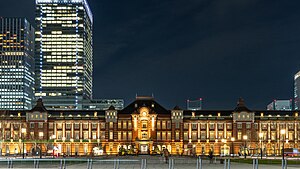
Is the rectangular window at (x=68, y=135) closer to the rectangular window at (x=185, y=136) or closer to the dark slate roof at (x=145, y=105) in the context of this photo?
the dark slate roof at (x=145, y=105)

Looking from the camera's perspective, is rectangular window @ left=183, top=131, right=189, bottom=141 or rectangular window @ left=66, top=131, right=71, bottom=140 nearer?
rectangular window @ left=66, top=131, right=71, bottom=140

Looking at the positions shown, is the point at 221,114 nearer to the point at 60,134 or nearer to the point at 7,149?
the point at 60,134

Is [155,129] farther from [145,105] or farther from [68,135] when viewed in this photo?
[68,135]

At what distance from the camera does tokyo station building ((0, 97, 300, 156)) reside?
463 ft

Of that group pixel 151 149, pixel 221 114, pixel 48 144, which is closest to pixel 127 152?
pixel 151 149

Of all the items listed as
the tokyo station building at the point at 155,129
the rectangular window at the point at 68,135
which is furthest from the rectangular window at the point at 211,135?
the rectangular window at the point at 68,135

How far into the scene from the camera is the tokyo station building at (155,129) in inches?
5556

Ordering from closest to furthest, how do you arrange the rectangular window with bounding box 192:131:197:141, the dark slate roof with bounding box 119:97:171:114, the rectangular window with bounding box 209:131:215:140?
the dark slate roof with bounding box 119:97:171:114 < the rectangular window with bounding box 192:131:197:141 < the rectangular window with bounding box 209:131:215:140

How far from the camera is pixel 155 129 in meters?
143

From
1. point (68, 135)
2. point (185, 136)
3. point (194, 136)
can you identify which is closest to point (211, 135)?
point (194, 136)

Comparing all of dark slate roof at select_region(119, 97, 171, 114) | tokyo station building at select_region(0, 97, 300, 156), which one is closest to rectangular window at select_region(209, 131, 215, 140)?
tokyo station building at select_region(0, 97, 300, 156)

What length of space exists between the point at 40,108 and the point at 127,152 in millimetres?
34434

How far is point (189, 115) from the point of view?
146 metres

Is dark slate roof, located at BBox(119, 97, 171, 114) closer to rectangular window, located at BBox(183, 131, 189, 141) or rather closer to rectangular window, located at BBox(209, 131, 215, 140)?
rectangular window, located at BBox(183, 131, 189, 141)
